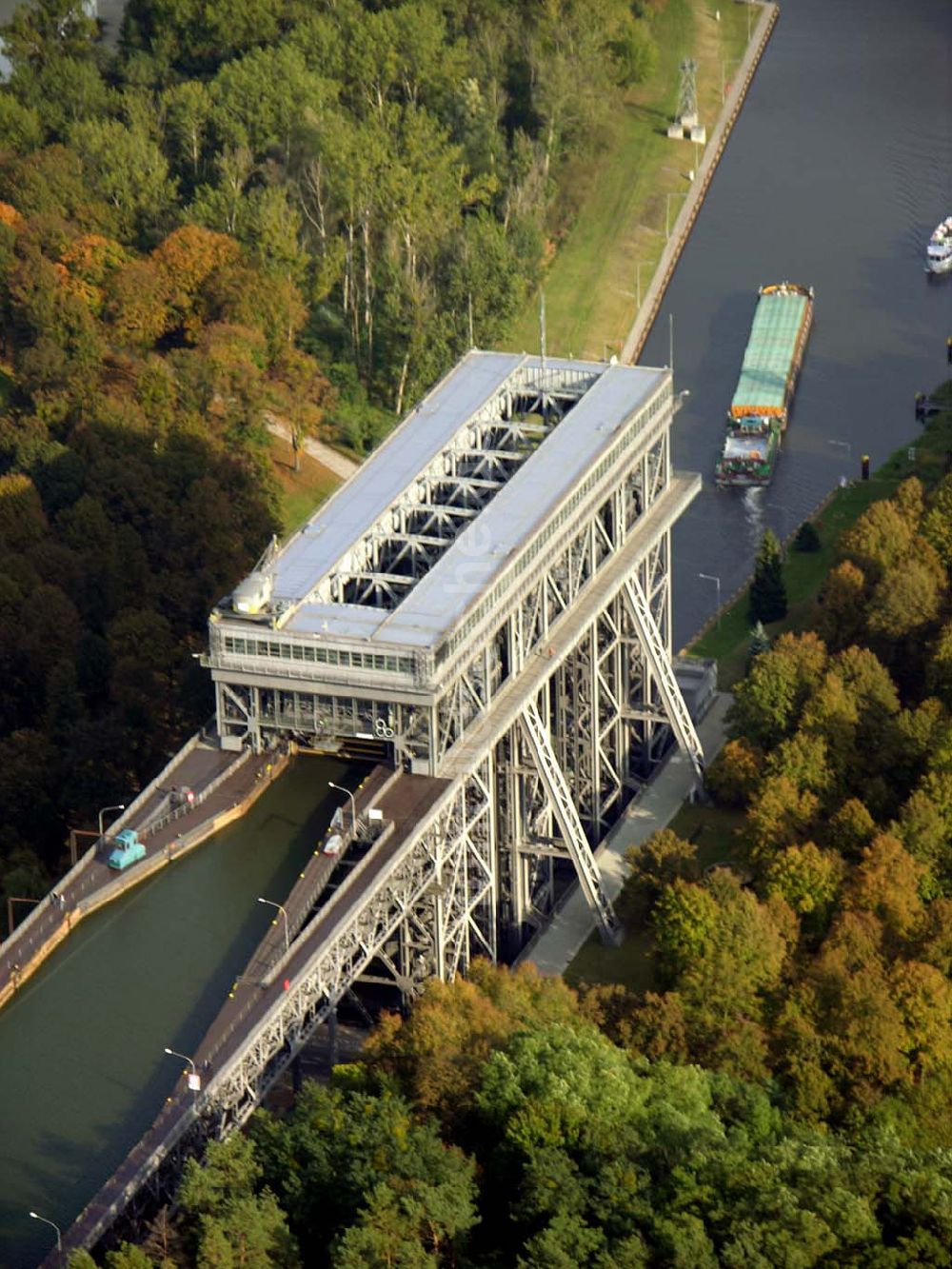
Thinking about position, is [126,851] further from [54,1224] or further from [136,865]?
[54,1224]

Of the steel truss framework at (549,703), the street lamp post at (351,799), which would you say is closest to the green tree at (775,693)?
the steel truss framework at (549,703)

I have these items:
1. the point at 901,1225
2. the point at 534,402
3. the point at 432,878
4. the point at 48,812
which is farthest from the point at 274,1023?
the point at 534,402

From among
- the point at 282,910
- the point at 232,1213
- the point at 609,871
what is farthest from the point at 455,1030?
the point at 609,871

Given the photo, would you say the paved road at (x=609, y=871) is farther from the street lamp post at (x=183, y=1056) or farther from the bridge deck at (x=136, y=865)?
the street lamp post at (x=183, y=1056)

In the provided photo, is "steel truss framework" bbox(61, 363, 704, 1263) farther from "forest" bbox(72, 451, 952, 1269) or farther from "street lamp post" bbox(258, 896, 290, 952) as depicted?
"forest" bbox(72, 451, 952, 1269)

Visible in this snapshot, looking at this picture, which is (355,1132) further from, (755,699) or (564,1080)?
(755,699)

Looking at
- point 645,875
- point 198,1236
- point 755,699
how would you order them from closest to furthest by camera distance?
1. point 198,1236
2. point 645,875
3. point 755,699

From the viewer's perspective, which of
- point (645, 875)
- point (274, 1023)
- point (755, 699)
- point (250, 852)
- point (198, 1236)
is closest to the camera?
point (198, 1236)
